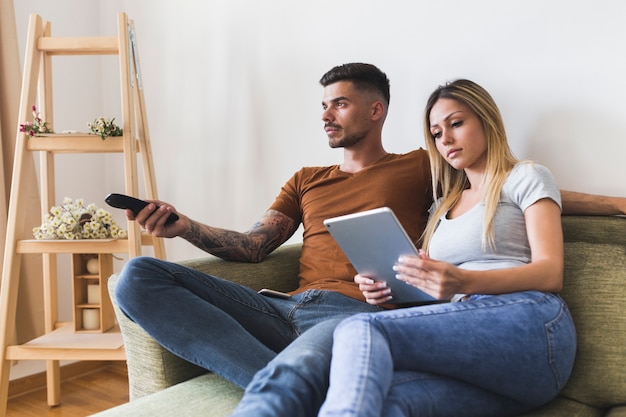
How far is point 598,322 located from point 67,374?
2231 mm

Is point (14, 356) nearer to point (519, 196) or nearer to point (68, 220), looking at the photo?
point (68, 220)

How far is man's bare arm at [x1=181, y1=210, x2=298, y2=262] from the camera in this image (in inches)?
68.7

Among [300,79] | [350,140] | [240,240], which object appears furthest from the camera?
[300,79]

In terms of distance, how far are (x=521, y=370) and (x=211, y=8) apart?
1986 mm

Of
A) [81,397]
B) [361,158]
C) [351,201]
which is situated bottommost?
[81,397]

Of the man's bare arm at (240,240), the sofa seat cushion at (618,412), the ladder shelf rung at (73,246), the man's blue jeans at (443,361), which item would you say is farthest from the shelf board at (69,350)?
the sofa seat cushion at (618,412)

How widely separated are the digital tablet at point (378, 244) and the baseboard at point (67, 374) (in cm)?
174

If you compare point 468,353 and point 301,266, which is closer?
point 468,353

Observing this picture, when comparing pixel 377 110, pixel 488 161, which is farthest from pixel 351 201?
pixel 488 161

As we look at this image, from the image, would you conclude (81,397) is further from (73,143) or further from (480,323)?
(480,323)

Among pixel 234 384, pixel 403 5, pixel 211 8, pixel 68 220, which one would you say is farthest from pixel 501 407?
pixel 211 8

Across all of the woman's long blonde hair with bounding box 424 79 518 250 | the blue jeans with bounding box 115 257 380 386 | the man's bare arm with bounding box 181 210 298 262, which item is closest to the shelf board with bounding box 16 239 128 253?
the man's bare arm with bounding box 181 210 298 262

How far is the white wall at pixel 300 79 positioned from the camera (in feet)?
5.43

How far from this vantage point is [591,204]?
1.53 m
